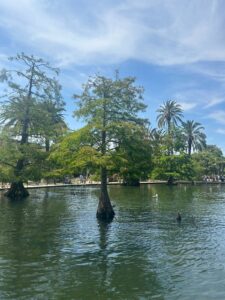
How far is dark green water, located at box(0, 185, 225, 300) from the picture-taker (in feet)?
42.8

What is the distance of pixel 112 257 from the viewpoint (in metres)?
17.6

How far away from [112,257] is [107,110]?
14999mm

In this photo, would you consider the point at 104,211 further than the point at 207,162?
No

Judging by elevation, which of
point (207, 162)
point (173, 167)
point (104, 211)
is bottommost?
point (104, 211)

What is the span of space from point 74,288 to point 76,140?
17040 millimetres

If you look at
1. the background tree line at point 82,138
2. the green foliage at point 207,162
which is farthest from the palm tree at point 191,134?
the background tree line at point 82,138

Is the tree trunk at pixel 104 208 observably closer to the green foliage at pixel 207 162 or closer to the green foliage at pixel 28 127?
the green foliage at pixel 28 127

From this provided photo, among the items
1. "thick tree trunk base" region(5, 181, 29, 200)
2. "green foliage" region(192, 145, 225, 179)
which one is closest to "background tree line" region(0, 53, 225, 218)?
"thick tree trunk base" region(5, 181, 29, 200)

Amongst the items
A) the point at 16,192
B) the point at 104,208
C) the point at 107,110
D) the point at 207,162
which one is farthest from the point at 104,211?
the point at 207,162

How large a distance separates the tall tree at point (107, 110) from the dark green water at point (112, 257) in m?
5.65

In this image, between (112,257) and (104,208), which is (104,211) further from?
(112,257)

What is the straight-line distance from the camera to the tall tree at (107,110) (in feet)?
96.1

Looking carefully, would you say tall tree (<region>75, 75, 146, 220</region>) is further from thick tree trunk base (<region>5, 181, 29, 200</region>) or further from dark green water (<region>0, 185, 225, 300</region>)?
thick tree trunk base (<region>5, 181, 29, 200</region>)

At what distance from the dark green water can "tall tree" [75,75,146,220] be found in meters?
5.65
